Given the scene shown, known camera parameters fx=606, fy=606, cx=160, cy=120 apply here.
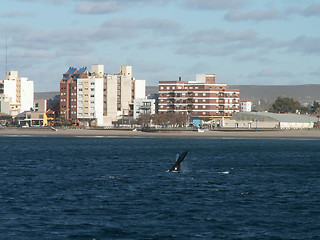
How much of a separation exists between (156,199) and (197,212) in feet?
23.8

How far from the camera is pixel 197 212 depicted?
45594 mm

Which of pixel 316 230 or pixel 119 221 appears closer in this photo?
pixel 316 230

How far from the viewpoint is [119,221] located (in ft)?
136

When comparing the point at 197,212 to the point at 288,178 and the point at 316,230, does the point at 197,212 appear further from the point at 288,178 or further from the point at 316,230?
the point at 288,178

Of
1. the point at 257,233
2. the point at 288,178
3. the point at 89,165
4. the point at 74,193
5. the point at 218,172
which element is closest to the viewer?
the point at 257,233

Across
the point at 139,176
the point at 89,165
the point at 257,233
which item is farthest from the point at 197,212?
the point at 89,165

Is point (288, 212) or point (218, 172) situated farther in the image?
point (218, 172)

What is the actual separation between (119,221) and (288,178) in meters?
35.0

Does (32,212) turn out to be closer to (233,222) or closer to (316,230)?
(233,222)

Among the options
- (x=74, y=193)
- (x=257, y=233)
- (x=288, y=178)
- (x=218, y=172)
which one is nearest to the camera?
(x=257, y=233)

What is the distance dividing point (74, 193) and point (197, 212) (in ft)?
48.0

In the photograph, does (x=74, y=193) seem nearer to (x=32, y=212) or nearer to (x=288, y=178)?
(x=32, y=212)

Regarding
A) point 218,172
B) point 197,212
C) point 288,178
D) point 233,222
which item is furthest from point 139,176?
point 233,222

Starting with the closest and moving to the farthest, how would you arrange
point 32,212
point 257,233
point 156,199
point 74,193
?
point 257,233
point 32,212
point 156,199
point 74,193
